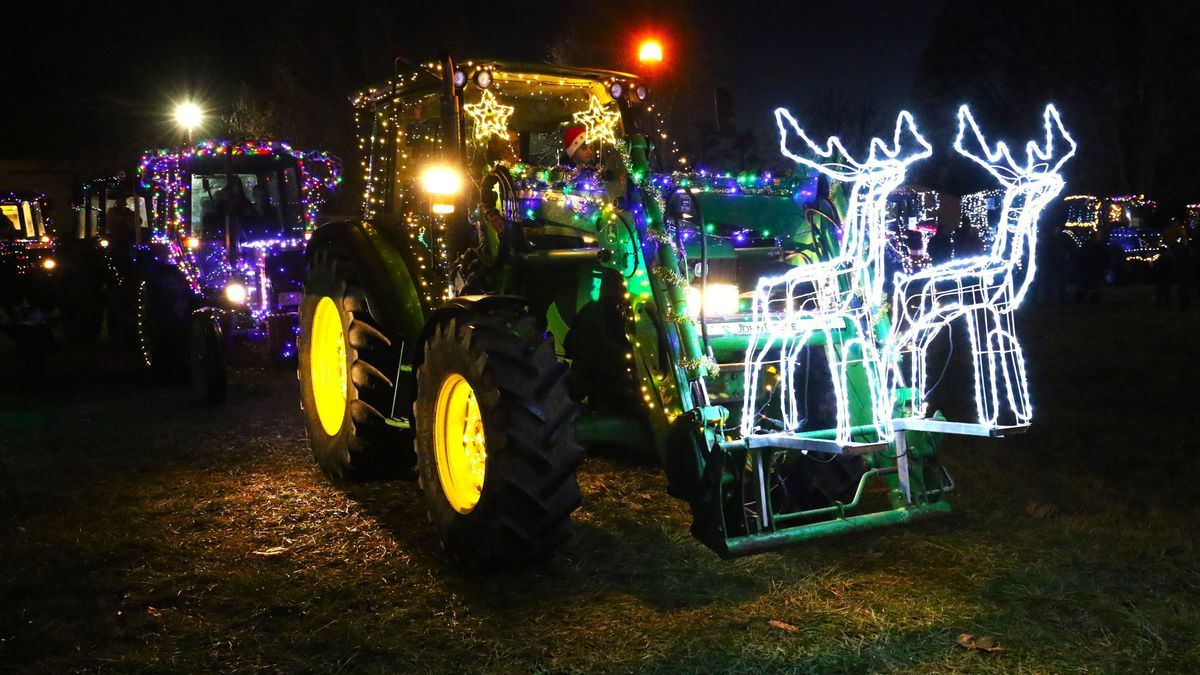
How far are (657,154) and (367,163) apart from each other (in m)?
2.17

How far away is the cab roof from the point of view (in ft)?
21.1

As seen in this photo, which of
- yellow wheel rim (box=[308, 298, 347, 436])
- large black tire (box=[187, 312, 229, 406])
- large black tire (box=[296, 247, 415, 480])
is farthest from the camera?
large black tire (box=[187, 312, 229, 406])

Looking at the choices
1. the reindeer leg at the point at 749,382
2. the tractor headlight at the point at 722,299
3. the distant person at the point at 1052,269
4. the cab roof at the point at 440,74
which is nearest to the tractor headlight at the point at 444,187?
the cab roof at the point at 440,74

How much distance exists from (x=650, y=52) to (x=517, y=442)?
7032 millimetres

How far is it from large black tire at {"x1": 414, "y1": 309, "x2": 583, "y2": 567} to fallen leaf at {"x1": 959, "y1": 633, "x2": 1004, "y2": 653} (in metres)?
1.79

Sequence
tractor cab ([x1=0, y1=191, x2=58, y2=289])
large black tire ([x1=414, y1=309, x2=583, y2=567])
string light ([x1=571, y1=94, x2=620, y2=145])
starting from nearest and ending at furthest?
large black tire ([x1=414, y1=309, x2=583, y2=567]) → string light ([x1=571, y1=94, x2=620, y2=145]) → tractor cab ([x1=0, y1=191, x2=58, y2=289])

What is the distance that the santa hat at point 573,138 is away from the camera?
7.02 meters

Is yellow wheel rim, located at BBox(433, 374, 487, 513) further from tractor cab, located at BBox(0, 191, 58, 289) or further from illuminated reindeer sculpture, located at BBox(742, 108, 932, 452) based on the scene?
tractor cab, located at BBox(0, 191, 58, 289)

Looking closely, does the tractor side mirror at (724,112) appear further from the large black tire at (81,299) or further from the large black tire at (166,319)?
the large black tire at (81,299)

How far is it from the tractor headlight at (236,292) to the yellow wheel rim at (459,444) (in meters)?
6.86

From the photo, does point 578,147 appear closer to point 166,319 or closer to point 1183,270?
point 166,319

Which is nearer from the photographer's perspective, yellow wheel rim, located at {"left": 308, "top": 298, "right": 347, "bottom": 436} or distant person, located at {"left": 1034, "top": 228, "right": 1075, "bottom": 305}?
yellow wheel rim, located at {"left": 308, "top": 298, "right": 347, "bottom": 436}

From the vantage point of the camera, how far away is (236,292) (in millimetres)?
11859

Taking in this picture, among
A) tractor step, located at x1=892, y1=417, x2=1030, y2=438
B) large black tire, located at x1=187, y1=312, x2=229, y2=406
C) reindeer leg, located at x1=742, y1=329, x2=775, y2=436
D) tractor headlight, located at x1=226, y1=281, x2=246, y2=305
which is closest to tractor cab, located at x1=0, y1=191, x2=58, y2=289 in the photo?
tractor headlight, located at x1=226, y1=281, x2=246, y2=305
